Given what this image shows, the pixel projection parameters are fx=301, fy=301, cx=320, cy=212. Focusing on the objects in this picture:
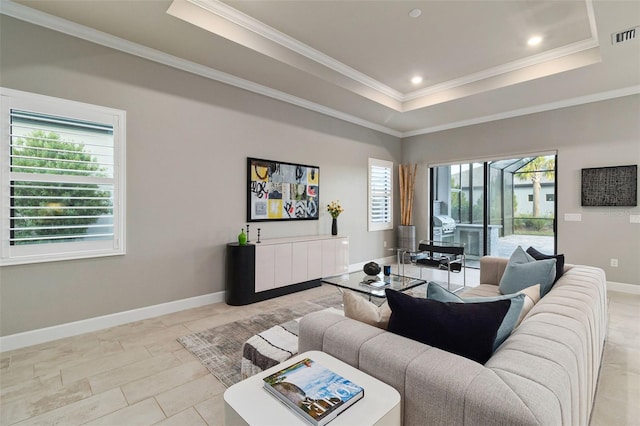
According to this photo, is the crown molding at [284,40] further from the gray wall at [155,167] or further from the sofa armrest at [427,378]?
the sofa armrest at [427,378]

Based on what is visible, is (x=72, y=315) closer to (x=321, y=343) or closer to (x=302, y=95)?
(x=321, y=343)

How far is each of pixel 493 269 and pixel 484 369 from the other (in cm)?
271

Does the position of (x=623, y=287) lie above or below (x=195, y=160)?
below

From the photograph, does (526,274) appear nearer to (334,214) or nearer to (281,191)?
(334,214)

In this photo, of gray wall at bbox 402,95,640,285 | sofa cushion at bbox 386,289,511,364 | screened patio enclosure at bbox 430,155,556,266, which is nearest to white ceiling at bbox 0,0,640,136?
gray wall at bbox 402,95,640,285

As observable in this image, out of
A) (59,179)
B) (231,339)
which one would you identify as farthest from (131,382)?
(59,179)

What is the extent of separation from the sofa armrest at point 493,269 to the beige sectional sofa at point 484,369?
1.84m

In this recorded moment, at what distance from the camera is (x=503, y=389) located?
0.89 meters

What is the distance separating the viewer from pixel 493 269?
3.32 metres

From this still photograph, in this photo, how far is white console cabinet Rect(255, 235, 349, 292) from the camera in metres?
4.02

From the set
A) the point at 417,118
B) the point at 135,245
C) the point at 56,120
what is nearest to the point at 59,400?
the point at 135,245

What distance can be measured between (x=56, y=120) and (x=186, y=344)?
243 cm

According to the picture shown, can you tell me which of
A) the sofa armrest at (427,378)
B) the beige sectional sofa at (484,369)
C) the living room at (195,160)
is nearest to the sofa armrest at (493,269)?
the beige sectional sofa at (484,369)

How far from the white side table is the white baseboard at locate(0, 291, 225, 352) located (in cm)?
279
